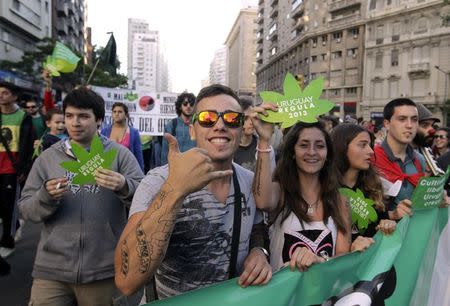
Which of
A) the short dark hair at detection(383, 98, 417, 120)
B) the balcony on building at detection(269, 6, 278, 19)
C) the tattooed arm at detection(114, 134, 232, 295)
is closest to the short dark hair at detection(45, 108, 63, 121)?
the short dark hair at detection(383, 98, 417, 120)

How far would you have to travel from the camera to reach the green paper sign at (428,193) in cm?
276

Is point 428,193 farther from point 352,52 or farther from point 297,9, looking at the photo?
point 297,9

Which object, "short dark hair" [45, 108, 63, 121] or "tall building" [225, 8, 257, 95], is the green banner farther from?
"tall building" [225, 8, 257, 95]

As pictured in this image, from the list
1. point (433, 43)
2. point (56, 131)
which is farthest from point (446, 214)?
point (433, 43)

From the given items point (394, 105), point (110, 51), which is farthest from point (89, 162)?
point (110, 51)

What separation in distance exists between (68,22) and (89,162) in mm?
69124

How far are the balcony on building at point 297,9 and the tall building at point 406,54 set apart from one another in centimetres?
1465

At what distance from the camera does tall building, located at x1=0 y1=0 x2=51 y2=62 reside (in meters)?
31.9

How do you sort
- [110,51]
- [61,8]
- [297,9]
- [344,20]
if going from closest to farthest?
[110,51], [61,8], [344,20], [297,9]

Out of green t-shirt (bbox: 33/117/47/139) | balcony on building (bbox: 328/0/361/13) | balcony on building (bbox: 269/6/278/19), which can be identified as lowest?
green t-shirt (bbox: 33/117/47/139)

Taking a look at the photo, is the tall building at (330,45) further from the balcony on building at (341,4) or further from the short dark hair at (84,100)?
the short dark hair at (84,100)

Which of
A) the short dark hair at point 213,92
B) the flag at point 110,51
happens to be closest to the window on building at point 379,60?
the flag at point 110,51

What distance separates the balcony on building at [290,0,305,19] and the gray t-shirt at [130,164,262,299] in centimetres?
7142

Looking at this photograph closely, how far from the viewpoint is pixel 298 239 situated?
2494 millimetres
